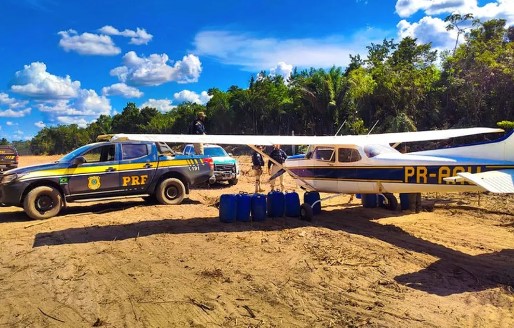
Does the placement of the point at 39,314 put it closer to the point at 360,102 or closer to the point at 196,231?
the point at 196,231

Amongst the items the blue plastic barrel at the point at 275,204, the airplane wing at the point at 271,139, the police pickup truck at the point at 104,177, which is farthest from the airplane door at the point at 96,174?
the blue plastic barrel at the point at 275,204

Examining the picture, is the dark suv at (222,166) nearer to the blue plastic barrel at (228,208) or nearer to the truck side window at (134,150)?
the truck side window at (134,150)

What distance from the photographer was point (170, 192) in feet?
41.1

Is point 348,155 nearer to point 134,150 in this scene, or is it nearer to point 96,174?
point 134,150

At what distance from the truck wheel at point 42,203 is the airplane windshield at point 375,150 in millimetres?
8067

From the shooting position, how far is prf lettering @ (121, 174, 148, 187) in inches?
458

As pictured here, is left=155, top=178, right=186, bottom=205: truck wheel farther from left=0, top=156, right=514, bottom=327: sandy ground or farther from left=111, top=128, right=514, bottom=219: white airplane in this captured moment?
left=111, top=128, right=514, bottom=219: white airplane

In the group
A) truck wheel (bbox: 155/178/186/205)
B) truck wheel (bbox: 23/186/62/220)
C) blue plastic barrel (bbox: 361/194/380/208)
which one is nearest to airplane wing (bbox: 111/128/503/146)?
blue plastic barrel (bbox: 361/194/380/208)

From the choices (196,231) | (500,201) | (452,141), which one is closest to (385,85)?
(452,141)

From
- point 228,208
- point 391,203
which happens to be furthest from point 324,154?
point 228,208

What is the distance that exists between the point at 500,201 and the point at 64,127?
8240 centimetres

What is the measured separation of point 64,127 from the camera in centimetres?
8069

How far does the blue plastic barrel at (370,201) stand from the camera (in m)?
12.1

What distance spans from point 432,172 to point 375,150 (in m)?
1.68
